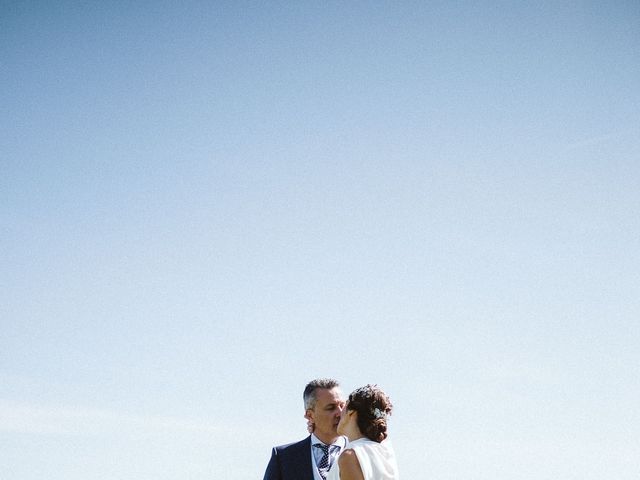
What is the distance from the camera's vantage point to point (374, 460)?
5289 millimetres

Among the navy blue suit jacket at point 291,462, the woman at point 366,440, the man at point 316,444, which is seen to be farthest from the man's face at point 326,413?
the woman at point 366,440

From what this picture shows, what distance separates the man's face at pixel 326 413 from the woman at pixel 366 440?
167 cm

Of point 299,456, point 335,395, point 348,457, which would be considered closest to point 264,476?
point 299,456

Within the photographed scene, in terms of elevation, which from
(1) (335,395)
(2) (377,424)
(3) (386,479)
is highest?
(1) (335,395)

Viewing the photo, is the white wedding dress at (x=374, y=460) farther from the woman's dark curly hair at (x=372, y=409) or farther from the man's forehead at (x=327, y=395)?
the man's forehead at (x=327, y=395)

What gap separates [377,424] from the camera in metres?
5.53

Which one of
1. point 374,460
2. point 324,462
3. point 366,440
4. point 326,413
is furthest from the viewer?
point 326,413

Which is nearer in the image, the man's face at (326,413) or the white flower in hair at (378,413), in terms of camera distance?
the white flower in hair at (378,413)

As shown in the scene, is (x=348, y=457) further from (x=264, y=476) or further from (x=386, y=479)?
(x=264, y=476)

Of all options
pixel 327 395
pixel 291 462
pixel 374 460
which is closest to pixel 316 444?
pixel 291 462

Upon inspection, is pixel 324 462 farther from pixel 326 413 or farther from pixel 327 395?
pixel 327 395

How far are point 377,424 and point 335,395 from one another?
198 cm

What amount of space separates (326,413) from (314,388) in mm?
350

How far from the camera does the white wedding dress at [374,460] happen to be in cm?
523
